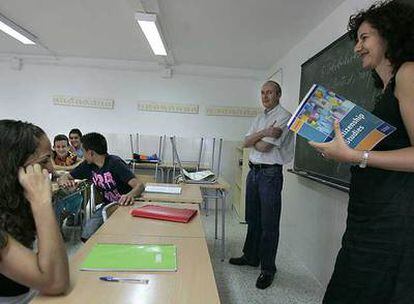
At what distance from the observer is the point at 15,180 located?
97cm

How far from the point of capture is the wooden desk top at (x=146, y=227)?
62.7 inches

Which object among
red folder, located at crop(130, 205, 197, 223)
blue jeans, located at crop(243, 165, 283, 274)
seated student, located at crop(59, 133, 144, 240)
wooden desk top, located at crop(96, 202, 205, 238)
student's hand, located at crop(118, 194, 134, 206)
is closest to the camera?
wooden desk top, located at crop(96, 202, 205, 238)

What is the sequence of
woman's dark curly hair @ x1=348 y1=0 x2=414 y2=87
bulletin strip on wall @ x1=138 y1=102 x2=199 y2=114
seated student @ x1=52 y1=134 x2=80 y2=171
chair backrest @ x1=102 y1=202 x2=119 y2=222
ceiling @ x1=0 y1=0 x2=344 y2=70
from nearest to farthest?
woman's dark curly hair @ x1=348 y1=0 x2=414 y2=87 → chair backrest @ x1=102 y1=202 x2=119 y2=222 → ceiling @ x1=0 y1=0 x2=344 y2=70 → seated student @ x1=52 y1=134 x2=80 y2=171 → bulletin strip on wall @ x1=138 y1=102 x2=199 y2=114

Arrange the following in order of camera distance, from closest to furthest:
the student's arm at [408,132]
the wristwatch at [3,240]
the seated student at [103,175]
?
the wristwatch at [3,240] → the student's arm at [408,132] → the seated student at [103,175]

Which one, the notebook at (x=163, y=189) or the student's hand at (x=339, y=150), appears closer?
the student's hand at (x=339, y=150)

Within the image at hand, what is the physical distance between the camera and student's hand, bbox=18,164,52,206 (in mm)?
963

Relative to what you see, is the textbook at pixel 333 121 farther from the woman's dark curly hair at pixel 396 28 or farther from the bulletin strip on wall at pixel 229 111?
the bulletin strip on wall at pixel 229 111

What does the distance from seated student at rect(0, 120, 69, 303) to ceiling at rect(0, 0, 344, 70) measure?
240cm

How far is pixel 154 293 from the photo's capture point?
0.98 meters

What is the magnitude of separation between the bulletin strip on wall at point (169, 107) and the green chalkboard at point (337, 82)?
9.38 feet

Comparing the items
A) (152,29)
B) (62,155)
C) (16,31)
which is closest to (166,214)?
(152,29)

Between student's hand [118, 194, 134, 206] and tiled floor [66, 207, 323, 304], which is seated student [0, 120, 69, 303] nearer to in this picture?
student's hand [118, 194, 134, 206]

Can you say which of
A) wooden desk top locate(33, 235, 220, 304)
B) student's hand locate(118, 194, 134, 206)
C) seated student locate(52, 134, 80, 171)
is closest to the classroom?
wooden desk top locate(33, 235, 220, 304)

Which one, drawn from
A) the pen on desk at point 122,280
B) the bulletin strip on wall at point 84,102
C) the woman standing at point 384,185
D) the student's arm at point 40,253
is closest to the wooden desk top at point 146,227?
the pen on desk at point 122,280
